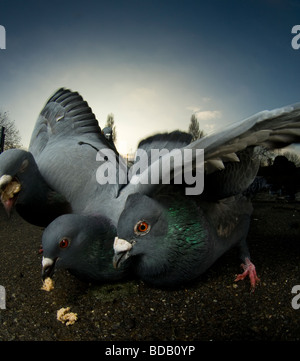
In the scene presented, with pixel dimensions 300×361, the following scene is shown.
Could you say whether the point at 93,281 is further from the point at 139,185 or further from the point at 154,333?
the point at 139,185

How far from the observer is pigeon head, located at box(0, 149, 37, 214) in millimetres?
2965

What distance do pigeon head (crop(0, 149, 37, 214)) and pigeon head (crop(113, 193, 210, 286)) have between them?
152 centimetres

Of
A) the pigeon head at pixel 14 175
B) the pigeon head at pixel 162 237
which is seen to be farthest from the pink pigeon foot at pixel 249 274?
the pigeon head at pixel 14 175

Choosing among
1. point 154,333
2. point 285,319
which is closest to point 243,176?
point 285,319

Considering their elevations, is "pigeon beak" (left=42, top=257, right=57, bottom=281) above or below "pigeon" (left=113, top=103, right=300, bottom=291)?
below

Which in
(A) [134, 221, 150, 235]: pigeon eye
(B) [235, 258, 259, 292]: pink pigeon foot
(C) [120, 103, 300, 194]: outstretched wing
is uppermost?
(C) [120, 103, 300, 194]: outstretched wing

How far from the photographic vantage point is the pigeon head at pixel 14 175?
296 centimetres

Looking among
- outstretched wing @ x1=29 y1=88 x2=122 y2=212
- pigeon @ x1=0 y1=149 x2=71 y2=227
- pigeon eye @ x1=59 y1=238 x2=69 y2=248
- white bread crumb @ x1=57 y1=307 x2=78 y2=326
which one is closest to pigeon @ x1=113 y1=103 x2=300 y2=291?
pigeon eye @ x1=59 y1=238 x2=69 y2=248

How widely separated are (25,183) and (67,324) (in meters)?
1.70

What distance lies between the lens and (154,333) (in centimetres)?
200

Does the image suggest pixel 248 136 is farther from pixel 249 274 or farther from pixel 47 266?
pixel 47 266

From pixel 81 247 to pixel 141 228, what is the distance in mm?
516

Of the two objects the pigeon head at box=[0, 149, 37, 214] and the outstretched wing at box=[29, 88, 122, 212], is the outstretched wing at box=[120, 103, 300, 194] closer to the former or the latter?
the outstretched wing at box=[29, 88, 122, 212]
